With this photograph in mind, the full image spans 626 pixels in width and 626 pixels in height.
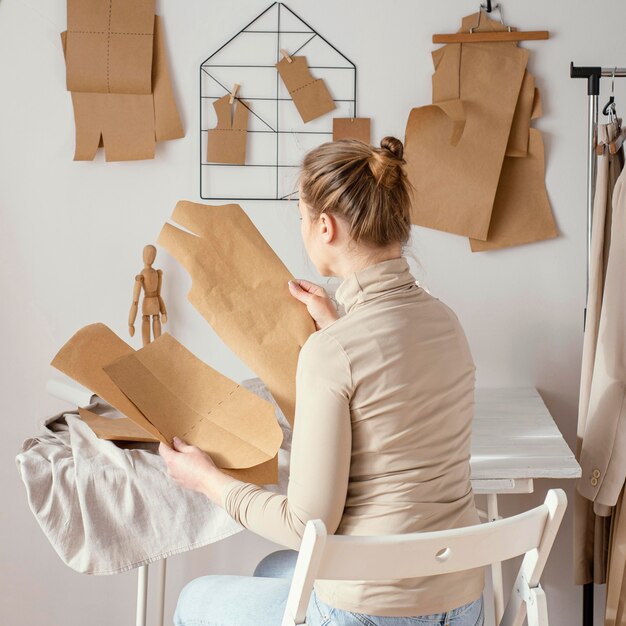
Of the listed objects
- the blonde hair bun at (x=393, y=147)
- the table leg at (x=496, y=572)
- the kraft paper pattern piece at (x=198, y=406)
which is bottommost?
the table leg at (x=496, y=572)

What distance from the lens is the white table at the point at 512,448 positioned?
1.46m

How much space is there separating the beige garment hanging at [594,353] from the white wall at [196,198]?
295 millimetres

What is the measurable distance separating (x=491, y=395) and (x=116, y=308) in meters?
0.93

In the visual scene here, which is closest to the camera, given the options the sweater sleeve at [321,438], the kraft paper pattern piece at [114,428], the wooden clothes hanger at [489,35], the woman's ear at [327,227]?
the sweater sleeve at [321,438]

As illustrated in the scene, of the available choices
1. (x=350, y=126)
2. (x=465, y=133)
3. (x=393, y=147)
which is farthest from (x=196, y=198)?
(x=393, y=147)

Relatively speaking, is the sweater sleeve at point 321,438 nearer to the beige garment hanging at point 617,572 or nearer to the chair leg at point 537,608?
the chair leg at point 537,608

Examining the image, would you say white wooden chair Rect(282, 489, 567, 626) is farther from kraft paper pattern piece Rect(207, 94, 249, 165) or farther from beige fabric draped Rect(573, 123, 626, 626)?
kraft paper pattern piece Rect(207, 94, 249, 165)

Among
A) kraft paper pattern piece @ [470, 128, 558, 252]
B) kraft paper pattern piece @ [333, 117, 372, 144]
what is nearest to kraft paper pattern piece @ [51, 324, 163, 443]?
kraft paper pattern piece @ [333, 117, 372, 144]

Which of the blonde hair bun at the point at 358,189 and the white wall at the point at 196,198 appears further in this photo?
the white wall at the point at 196,198

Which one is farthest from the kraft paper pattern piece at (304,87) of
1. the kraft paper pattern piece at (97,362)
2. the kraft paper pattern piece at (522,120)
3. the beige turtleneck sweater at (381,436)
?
the beige turtleneck sweater at (381,436)

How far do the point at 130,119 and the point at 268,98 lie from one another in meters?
0.33

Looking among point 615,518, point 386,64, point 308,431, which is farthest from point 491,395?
point 308,431

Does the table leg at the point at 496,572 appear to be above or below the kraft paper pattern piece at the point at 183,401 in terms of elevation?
below

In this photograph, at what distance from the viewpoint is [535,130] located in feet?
6.34
